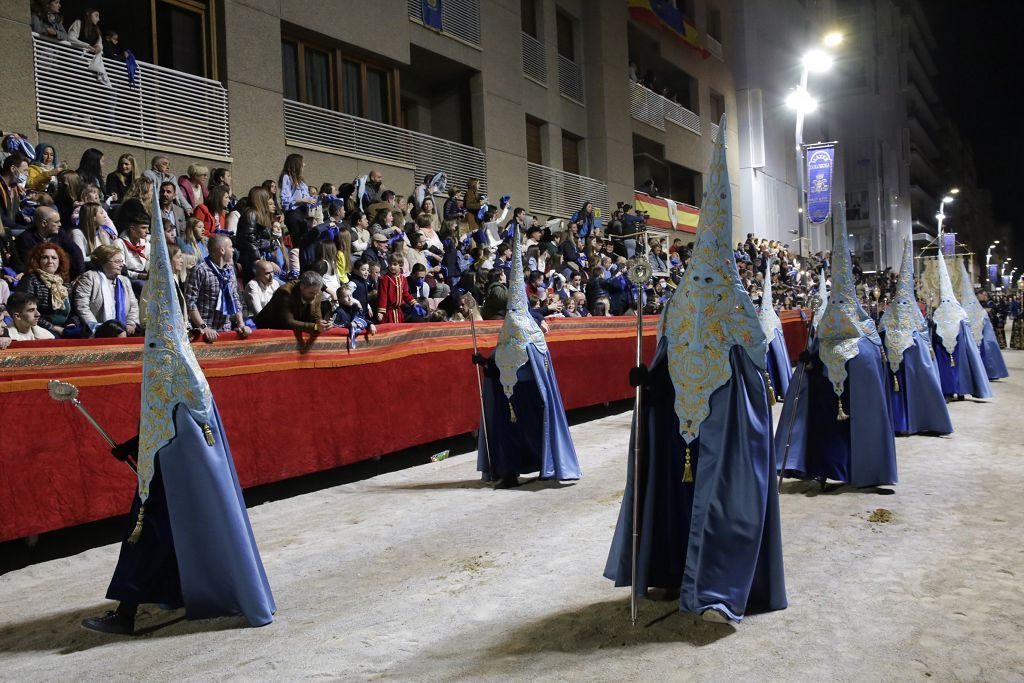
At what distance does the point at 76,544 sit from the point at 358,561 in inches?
94.5


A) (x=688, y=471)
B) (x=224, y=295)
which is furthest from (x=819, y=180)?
(x=688, y=471)

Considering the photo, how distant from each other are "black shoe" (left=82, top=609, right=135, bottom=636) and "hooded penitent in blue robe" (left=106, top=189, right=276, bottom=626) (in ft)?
0.39

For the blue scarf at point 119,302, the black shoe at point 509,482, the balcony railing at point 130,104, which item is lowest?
the black shoe at point 509,482

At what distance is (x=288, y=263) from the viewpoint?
37.5 feet

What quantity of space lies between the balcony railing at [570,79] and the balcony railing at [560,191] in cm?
256

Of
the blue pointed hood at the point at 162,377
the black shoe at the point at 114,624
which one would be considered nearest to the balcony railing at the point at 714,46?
the blue pointed hood at the point at 162,377

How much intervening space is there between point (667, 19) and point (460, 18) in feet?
40.8

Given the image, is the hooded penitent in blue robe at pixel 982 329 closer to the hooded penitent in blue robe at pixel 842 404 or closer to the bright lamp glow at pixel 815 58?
the bright lamp glow at pixel 815 58

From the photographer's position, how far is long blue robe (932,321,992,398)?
14102 mm

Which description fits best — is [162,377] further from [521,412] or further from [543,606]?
[521,412]

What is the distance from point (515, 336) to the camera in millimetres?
8648

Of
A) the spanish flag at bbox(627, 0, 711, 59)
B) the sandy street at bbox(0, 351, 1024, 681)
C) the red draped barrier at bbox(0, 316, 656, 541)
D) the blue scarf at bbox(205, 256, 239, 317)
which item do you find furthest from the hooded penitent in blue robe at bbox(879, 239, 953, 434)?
the spanish flag at bbox(627, 0, 711, 59)

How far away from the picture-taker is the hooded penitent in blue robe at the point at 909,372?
10445 millimetres

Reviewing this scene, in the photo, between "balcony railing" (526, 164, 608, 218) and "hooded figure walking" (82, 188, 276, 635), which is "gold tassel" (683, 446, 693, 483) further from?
"balcony railing" (526, 164, 608, 218)
